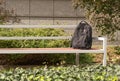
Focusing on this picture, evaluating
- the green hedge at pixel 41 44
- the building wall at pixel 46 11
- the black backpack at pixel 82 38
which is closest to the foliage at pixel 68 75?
the black backpack at pixel 82 38

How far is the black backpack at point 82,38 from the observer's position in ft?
23.7

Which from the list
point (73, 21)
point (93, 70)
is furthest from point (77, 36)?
point (73, 21)

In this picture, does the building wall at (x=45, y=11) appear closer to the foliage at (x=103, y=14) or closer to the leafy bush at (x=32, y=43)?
the foliage at (x=103, y=14)

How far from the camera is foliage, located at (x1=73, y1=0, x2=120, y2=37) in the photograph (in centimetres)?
967

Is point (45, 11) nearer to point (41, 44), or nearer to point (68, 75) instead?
point (41, 44)

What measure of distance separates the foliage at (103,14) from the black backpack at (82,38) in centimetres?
221

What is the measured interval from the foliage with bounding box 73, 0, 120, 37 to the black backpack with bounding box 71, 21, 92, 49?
7.25ft

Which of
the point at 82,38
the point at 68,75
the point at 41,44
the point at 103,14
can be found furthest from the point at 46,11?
the point at 68,75

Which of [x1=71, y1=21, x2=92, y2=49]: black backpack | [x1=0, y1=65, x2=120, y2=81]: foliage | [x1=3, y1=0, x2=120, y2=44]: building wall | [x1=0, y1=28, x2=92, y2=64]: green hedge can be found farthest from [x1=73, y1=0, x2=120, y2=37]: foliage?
[x1=0, y1=65, x2=120, y2=81]: foliage

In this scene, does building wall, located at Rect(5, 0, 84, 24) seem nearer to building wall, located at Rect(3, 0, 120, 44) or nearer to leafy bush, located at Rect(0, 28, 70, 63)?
building wall, located at Rect(3, 0, 120, 44)

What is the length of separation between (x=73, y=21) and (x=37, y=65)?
4906 millimetres

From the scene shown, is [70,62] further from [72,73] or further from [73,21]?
[73,21]

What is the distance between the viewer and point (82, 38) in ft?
24.0

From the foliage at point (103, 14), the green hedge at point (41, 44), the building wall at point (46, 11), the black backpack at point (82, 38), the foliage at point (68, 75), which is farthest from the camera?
the building wall at point (46, 11)
